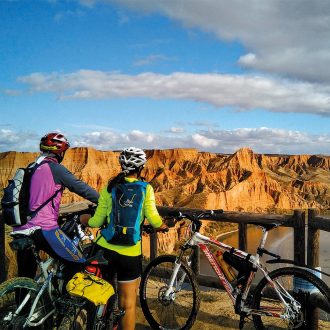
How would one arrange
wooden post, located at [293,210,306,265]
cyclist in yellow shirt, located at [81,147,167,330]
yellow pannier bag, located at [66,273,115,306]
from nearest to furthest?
yellow pannier bag, located at [66,273,115,306] < cyclist in yellow shirt, located at [81,147,167,330] < wooden post, located at [293,210,306,265]

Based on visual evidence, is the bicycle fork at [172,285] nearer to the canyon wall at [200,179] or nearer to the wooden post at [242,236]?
the wooden post at [242,236]

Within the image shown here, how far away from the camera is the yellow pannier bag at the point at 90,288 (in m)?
3.05

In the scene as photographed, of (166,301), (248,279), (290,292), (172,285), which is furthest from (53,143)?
(290,292)

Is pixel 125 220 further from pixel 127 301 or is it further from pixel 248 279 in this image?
pixel 248 279

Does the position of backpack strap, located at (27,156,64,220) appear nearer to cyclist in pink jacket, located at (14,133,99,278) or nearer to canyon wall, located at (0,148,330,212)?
cyclist in pink jacket, located at (14,133,99,278)

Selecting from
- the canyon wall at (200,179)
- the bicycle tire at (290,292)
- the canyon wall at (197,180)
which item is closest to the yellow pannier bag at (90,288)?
the bicycle tire at (290,292)

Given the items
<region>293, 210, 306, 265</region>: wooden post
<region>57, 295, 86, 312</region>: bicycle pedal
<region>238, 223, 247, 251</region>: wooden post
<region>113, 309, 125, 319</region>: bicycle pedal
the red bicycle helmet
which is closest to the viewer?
<region>57, 295, 86, 312</region>: bicycle pedal

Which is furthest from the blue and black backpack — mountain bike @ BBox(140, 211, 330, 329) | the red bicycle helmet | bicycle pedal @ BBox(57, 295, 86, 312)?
mountain bike @ BBox(140, 211, 330, 329)

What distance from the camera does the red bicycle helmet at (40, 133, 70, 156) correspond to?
3.84 metres

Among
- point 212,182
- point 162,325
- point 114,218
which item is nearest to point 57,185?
point 114,218

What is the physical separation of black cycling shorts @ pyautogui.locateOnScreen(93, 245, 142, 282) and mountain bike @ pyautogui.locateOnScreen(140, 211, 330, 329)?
3.49 feet

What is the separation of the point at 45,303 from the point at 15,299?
0.86 ft

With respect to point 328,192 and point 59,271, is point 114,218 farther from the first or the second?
point 328,192

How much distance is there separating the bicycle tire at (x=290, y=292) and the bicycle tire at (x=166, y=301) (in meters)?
0.73
